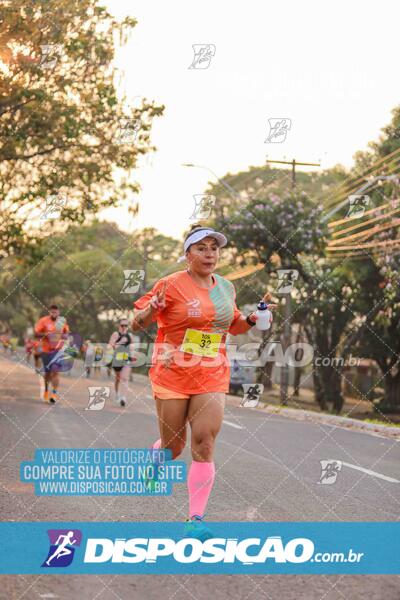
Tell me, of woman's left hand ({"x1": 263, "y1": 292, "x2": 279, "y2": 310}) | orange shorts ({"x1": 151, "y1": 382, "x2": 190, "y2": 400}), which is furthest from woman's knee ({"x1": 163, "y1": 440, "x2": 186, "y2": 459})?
woman's left hand ({"x1": 263, "y1": 292, "x2": 279, "y2": 310})

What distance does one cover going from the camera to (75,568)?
511cm

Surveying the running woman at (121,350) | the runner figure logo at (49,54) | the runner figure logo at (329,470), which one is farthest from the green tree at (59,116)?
the runner figure logo at (329,470)

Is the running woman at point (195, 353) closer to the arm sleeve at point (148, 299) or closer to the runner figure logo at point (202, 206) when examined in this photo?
the arm sleeve at point (148, 299)

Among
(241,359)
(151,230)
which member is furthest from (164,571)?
(151,230)

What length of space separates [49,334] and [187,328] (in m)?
Result: 11.2

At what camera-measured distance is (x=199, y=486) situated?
5699mm

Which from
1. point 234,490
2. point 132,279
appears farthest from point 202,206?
point 234,490

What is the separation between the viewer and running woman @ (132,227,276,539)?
5754 mm

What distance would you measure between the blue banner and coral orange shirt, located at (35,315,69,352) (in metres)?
10.6

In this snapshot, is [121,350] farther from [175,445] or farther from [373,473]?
[175,445]

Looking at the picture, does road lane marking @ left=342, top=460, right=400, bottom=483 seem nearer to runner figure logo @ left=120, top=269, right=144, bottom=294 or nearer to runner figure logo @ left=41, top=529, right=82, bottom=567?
runner figure logo @ left=120, top=269, right=144, bottom=294

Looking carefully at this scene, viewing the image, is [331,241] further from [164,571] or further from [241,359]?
[164,571]

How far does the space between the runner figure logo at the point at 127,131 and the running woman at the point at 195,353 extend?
15066mm

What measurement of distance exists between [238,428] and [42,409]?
3.63m
